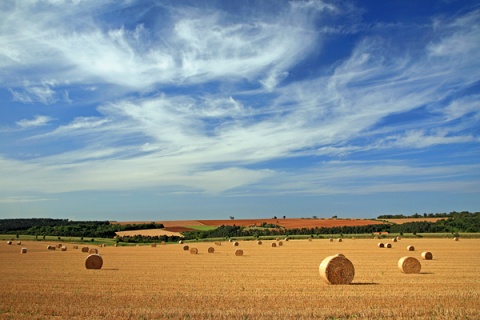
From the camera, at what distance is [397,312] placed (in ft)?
41.7

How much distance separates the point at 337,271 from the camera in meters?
19.8

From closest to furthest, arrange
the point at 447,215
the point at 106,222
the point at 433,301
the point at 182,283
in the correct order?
the point at 433,301, the point at 182,283, the point at 447,215, the point at 106,222

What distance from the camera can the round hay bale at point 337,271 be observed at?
64.5 ft

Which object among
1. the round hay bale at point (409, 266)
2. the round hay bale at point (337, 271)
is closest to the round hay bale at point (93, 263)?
the round hay bale at point (337, 271)

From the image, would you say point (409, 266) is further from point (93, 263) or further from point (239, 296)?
point (93, 263)

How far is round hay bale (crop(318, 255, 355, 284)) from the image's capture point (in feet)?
64.5

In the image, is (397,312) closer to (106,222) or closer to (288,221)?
(288,221)

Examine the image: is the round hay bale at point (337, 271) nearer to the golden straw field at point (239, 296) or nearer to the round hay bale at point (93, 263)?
the golden straw field at point (239, 296)

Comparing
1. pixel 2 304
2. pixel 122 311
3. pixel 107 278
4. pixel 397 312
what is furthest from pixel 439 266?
pixel 2 304

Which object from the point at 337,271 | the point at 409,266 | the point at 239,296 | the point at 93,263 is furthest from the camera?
the point at 93,263

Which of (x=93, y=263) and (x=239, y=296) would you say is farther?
(x=93, y=263)

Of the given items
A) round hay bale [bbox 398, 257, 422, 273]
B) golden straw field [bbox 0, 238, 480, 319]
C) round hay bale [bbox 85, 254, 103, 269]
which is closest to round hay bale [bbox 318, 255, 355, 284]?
golden straw field [bbox 0, 238, 480, 319]

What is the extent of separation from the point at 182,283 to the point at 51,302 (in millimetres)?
6332

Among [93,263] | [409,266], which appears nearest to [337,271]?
[409,266]
